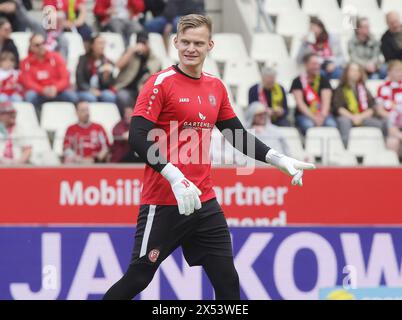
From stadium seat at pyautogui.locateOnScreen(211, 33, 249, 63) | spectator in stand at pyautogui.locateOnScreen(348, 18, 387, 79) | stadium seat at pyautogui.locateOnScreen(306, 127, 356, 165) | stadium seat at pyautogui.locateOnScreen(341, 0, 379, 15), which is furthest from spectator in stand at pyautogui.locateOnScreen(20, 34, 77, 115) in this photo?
stadium seat at pyautogui.locateOnScreen(341, 0, 379, 15)

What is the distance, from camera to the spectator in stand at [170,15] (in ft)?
44.3

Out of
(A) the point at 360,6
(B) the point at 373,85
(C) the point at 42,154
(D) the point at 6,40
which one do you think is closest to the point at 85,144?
(C) the point at 42,154

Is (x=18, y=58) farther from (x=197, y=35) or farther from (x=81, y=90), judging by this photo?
(x=197, y=35)

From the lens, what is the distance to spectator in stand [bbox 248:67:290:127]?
1260 cm

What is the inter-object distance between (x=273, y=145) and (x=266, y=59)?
2546 millimetres

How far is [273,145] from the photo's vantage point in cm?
1166

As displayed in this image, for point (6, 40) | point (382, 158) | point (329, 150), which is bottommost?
point (382, 158)

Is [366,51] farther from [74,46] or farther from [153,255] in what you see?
[153,255]

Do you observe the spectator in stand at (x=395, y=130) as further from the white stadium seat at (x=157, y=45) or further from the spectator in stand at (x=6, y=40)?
the spectator in stand at (x=6, y=40)

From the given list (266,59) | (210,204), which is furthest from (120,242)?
(266,59)

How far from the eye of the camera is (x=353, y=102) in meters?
12.9

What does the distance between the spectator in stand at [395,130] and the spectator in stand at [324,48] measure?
42.5 inches

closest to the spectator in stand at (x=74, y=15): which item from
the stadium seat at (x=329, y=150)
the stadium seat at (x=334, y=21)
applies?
the stadium seat at (x=329, y=150)

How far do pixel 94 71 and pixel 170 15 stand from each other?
5.02 ft
